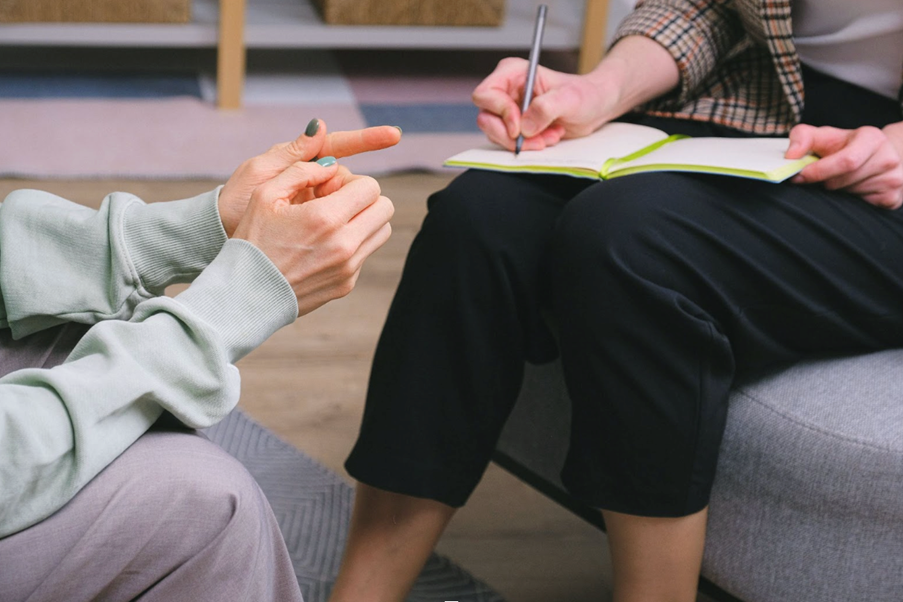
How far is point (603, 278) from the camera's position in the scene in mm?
842

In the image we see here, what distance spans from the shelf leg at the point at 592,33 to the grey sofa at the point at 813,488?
5.54ft

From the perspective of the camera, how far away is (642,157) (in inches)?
37.5

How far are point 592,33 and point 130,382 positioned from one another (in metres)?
2.09

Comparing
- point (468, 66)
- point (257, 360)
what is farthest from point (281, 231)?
point (468, 66)

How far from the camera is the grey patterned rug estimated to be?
1070 millimetres

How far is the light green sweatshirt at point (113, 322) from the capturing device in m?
0.56

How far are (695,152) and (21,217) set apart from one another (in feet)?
1.88

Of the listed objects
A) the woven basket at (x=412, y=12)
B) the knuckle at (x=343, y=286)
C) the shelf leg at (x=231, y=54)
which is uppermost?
the knuckle at (x=343, y=286)

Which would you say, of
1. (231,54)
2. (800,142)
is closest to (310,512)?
(800,142)

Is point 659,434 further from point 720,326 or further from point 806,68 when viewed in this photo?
point 806,68

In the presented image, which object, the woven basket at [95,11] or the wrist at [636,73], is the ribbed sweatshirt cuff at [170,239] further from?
the woven basket at [95,11]

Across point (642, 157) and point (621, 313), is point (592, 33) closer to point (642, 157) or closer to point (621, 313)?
point (642, 157)

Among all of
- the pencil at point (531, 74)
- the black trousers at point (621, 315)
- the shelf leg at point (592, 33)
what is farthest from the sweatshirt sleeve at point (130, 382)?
the shelf leg at point (592, 33)

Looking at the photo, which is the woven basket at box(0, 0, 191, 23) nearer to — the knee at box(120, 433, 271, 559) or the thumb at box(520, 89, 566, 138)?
the thumb at box(520, 89, 566, 138)
